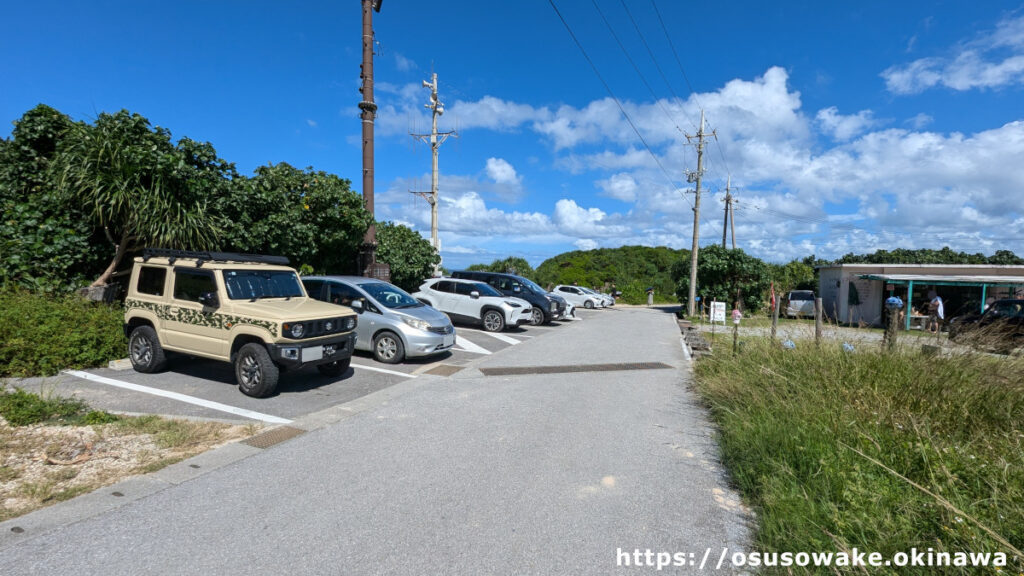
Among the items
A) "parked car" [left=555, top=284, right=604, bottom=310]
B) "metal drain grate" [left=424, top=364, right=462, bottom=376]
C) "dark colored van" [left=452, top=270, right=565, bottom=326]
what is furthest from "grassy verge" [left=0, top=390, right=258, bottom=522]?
"parked car" [left=555, top=284, right=604, bottom=310]

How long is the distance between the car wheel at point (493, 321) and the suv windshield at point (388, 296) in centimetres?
467

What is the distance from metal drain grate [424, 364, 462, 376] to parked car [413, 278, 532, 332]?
5.41 meters

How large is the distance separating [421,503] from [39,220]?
32.9ft

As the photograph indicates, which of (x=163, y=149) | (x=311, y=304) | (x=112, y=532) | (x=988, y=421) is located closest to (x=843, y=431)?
(x=988, y=421)

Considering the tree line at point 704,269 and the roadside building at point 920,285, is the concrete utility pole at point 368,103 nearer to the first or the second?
the tree line at point 704,269

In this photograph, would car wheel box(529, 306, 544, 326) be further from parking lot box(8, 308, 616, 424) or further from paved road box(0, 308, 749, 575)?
paved road box(0, 308, 749, 575)

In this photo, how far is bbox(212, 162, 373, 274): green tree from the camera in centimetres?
1094

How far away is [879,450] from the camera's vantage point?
3.80 meters

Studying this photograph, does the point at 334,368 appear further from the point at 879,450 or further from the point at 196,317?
the point at 879,450

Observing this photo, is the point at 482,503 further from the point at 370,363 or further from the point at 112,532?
the point at 370,363

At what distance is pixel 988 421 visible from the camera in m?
4.47

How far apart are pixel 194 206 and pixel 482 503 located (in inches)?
359

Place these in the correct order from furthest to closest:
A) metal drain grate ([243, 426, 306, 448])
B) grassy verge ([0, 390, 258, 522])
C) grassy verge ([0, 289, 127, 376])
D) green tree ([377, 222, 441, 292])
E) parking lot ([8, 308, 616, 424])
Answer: green tree ([377, 222, 441, 292]) → grassy verge ([0, 289, 127, 376]) → parking lot ([8, 308, 616, 424]) → metal drain grate ([243, 426, 306, 448]) → grassy verge ([0, 390, 258, 522])

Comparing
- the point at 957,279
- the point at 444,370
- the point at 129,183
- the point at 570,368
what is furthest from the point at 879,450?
the point at 957,279
